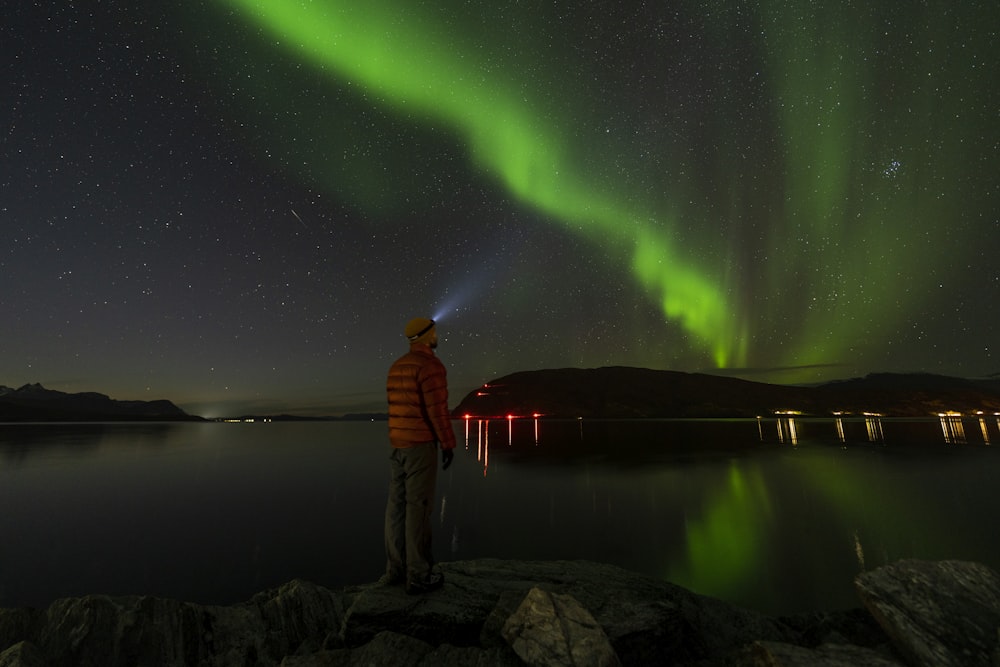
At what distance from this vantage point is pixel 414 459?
575 cm

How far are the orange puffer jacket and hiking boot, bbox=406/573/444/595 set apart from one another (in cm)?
176

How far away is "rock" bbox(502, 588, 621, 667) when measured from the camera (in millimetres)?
4473

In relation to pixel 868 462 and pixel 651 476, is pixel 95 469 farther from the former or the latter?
pixel 868 462

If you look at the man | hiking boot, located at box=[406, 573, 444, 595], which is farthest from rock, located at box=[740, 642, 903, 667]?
the man

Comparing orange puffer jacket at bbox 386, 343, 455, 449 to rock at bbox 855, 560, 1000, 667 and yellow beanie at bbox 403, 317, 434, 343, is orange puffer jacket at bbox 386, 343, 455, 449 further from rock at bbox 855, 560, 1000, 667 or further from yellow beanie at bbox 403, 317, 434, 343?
rock at bbox 855, 560, 1000, 667

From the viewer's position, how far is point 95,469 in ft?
128

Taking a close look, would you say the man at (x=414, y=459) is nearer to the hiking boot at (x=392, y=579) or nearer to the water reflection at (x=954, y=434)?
A: the hiking boot at (x=392, y=579)

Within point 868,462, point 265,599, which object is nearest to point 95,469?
point 265,599

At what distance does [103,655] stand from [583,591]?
251 inches

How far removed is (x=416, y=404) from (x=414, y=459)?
699 millimetres

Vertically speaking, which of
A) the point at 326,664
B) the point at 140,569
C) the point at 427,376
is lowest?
the point at 140,569

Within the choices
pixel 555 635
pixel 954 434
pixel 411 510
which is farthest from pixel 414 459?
pixel 954 434

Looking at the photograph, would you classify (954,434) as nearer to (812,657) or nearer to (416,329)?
(812,657)

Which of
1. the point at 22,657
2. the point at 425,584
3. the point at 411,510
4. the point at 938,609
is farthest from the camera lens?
the point at 425,584
